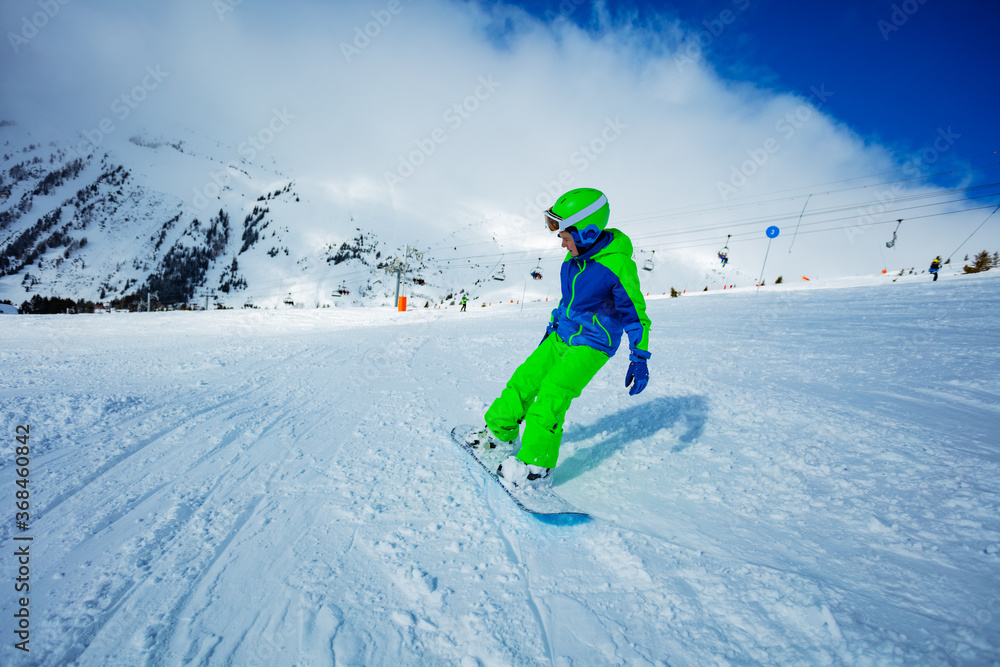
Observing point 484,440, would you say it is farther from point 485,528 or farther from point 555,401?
point 485,528

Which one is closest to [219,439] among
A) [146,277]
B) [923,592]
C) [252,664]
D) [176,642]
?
[176,642]

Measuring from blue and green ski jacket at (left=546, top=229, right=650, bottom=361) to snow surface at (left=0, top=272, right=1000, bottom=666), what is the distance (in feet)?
2.94

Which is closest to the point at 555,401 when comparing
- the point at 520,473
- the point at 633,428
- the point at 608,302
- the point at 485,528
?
the point at 520,473

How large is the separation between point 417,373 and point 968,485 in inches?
→ 184

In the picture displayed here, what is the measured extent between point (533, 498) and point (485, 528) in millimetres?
348

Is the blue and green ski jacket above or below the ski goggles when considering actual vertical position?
below

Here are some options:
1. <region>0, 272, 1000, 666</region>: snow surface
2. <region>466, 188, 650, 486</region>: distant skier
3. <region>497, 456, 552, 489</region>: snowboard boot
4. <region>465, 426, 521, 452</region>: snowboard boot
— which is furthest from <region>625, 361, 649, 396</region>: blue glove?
<region>465, 426, 521, 452</region>: snowboard boot

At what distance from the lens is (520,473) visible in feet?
7.50

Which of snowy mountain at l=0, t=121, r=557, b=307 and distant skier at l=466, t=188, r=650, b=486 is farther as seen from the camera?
snowy mountain at l=0, t=121, r=557, b=307

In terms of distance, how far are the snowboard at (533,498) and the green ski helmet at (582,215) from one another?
1.49 metres

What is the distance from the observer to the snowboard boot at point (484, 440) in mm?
2779

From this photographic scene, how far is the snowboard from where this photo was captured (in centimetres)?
200

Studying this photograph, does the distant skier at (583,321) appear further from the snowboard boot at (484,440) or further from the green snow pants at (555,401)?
the snowboard boot at (484,440)

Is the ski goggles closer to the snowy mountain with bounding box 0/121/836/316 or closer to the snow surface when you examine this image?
the snow surface
